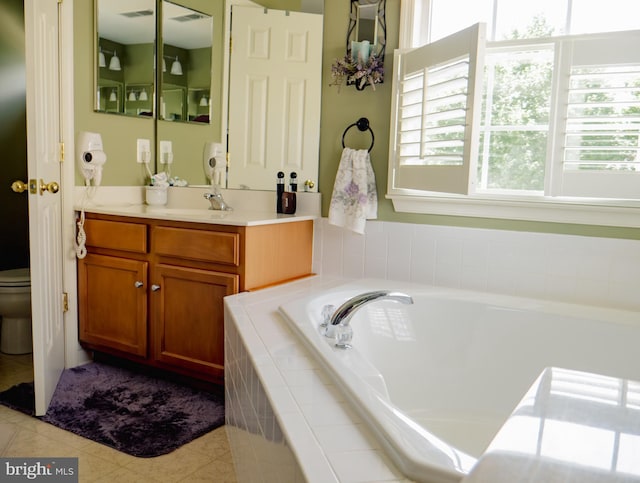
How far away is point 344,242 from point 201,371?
975mm

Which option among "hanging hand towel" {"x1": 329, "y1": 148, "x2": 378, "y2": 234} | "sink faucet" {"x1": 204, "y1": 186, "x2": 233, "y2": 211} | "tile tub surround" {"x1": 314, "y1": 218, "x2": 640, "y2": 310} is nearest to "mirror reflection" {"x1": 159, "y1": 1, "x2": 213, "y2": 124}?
"sink faucet" {"x1": 204, "y1": 186, "x2": 233, "y2": 211}

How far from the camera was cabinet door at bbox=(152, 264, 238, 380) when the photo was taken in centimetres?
251

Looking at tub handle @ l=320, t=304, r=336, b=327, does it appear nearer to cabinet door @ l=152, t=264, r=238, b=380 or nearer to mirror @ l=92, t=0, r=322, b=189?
cabinet door @ l=152, t=264, r=238, b=380

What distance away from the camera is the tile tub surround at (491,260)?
7.55 ft

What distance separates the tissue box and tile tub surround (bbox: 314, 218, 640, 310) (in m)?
1.02

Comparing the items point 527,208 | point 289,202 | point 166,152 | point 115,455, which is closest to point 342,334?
point 115,455

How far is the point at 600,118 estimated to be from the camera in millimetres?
2176

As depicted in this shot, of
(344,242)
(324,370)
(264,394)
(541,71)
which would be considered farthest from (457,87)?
(264,394)

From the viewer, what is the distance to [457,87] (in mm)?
2291

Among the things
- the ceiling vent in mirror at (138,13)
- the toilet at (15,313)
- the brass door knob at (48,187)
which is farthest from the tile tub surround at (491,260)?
the toilet at (15,313)

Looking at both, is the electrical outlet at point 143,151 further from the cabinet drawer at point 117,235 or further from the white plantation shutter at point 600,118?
the white plantation shutter at point 600,118

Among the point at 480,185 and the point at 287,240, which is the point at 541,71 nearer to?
the point at 480,185

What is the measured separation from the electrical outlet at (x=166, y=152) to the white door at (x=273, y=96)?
48cm

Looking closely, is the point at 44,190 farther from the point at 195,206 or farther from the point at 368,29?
the point at 368,29
